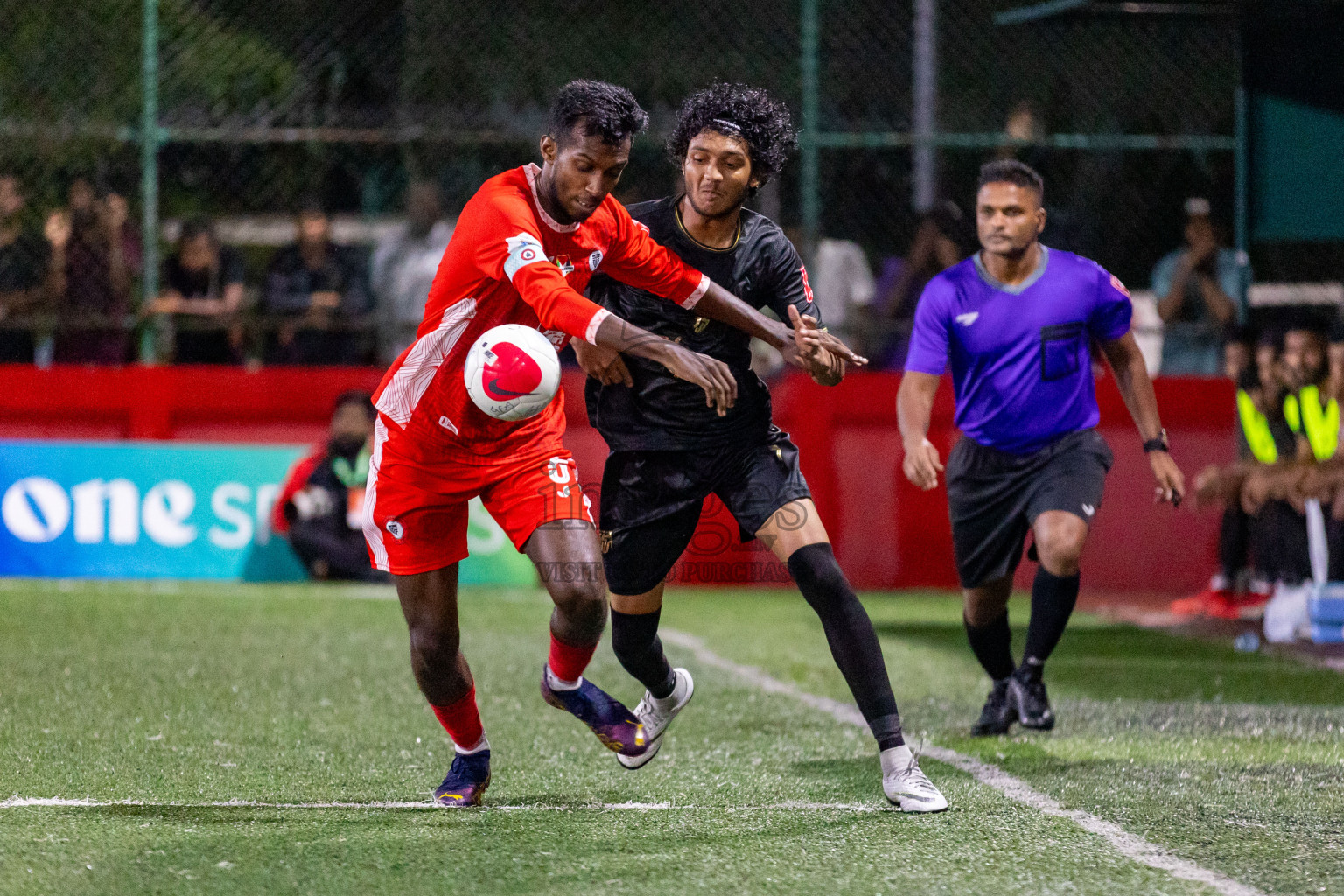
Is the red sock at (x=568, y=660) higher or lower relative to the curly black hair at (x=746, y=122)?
lower

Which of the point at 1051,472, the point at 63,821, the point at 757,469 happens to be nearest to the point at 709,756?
the point at 757,469

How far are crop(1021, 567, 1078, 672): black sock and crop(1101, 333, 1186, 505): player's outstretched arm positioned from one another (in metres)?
0.50

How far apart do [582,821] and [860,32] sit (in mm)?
8874

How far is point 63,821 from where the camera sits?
471 centimetres

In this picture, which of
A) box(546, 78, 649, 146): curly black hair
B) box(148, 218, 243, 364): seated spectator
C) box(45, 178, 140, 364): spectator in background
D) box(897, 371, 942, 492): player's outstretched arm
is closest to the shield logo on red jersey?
box(546, 78, 649, 146): curly black hair

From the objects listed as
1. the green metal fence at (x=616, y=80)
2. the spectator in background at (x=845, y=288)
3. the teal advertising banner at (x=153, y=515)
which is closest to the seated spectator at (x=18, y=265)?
the green metal fence at (x=616, y=80)

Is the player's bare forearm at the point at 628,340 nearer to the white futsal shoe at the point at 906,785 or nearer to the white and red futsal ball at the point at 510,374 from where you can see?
the white and red futsal ball at the point at 510,374

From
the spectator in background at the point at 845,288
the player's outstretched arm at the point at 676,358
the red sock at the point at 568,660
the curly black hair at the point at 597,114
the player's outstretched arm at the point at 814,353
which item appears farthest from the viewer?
the spectator in background at the point at 845,288

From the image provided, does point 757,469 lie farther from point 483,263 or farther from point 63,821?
point 63,821

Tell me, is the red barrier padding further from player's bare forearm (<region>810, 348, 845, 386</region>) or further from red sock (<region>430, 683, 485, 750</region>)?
player's bare forearm (<region>810, 348, 845, 386</region>)

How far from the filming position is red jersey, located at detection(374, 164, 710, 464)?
499cm

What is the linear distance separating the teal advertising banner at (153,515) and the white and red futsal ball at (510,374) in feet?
23.2

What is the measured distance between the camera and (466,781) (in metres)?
5.20

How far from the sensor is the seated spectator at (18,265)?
475 inches
